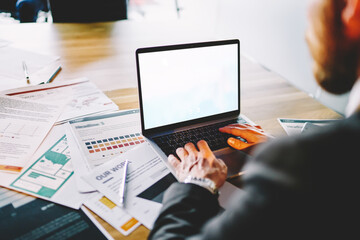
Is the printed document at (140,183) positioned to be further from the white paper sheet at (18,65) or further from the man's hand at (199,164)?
the white paper sheet at (18,65)

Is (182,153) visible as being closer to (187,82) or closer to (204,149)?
(204,149)

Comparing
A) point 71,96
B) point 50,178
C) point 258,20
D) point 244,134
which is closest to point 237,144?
point 244,134

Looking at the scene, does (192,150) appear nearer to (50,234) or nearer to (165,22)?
(50,234)

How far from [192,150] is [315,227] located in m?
0.45

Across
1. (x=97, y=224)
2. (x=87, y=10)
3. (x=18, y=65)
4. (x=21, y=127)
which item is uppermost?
(x=87, y=10)

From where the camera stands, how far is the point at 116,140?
880mm

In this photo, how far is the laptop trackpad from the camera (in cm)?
80

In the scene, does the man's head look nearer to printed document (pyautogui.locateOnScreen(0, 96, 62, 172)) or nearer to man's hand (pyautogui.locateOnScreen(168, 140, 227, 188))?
man's hand (pyautogui.locateOnScreen(168, 140, 227, 188))

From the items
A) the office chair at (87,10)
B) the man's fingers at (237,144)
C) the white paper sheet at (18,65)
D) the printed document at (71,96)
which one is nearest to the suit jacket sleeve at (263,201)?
the man's fingers at (237,144)

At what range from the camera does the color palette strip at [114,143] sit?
2.74ft

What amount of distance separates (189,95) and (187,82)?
4 cm

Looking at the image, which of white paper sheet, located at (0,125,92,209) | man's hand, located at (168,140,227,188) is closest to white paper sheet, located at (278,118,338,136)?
man's hand, located at (168,140,227,188)

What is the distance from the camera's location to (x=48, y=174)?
2.38 ft

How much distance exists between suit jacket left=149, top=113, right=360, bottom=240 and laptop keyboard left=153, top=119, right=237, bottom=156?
0.45 m
